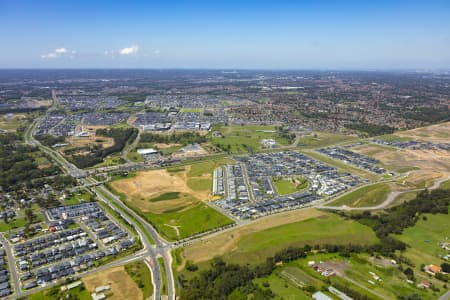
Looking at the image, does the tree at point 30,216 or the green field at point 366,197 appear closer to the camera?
the tree at point 30,216

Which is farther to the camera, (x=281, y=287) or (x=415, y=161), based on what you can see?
(x=415, y=161)

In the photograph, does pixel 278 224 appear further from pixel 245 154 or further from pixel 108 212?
pixel 245 154

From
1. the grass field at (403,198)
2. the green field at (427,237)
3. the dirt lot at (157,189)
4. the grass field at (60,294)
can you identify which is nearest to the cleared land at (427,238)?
the green field at (427,237)

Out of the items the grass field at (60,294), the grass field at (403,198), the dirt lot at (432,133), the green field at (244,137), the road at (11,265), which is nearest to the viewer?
the grass field at (60,294)

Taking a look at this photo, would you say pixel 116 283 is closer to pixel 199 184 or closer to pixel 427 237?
pixel 199 184

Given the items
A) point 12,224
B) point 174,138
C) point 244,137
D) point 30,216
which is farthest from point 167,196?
point 244,137

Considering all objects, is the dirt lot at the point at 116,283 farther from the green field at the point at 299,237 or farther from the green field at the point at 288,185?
the green field at the point at 288,185

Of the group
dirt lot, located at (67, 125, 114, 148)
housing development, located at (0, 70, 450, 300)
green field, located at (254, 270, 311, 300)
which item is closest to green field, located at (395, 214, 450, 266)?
housing development, located at (0, 70, 450, 300)

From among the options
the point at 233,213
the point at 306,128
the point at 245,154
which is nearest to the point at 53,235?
the point at 233,213
